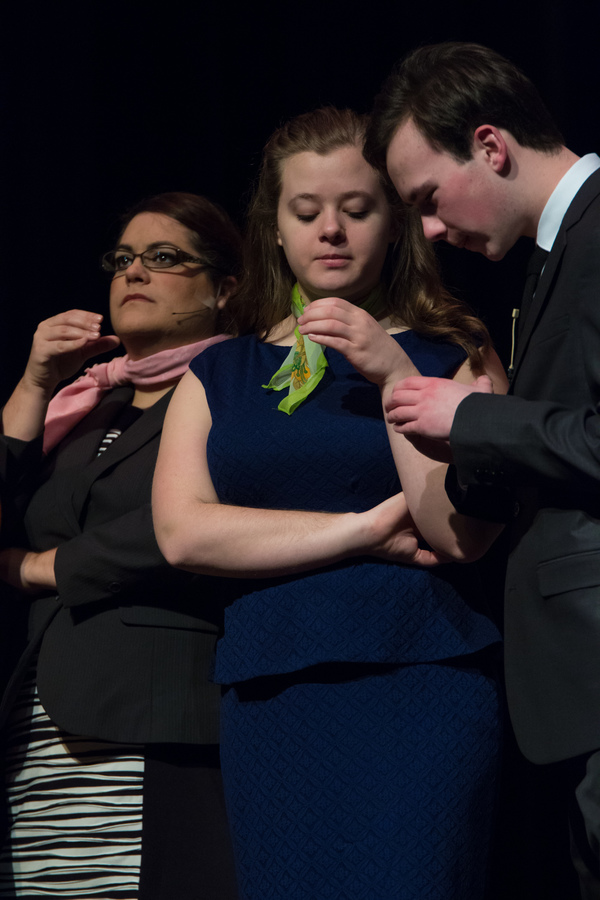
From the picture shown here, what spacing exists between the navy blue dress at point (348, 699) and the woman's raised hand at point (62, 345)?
2.25 ft

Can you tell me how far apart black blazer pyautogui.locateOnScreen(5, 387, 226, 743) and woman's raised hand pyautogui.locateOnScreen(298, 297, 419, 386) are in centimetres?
61

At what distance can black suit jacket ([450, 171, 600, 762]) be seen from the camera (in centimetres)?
128

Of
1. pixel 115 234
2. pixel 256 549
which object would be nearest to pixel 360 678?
pixel 256 549

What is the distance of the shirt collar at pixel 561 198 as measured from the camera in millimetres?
1463

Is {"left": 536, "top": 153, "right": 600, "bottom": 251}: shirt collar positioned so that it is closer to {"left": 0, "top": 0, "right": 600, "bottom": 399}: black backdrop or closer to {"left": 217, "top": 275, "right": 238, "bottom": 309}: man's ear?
{"left": 217, "top": 275, "right": 238, "bottom": 309}: man's ear

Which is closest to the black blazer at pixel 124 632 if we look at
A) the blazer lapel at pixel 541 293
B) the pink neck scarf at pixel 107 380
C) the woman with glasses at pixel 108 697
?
the woman with glasses at pixel 108 697

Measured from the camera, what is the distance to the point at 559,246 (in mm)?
1385

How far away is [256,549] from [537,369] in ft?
1.87

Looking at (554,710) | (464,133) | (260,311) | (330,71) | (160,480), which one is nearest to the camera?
(554,710)

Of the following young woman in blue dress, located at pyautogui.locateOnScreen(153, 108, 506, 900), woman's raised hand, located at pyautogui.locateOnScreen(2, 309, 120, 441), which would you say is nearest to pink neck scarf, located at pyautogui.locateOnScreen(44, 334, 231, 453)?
woman's raised hand, located at pyautogui.locateOnScreen(2, 309, 120, 441)

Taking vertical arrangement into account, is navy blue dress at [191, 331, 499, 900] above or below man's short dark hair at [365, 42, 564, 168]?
below

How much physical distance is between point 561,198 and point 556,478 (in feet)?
1.50

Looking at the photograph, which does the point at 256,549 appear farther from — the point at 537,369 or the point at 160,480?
the point at 537,369

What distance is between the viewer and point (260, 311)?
2.10 metres
